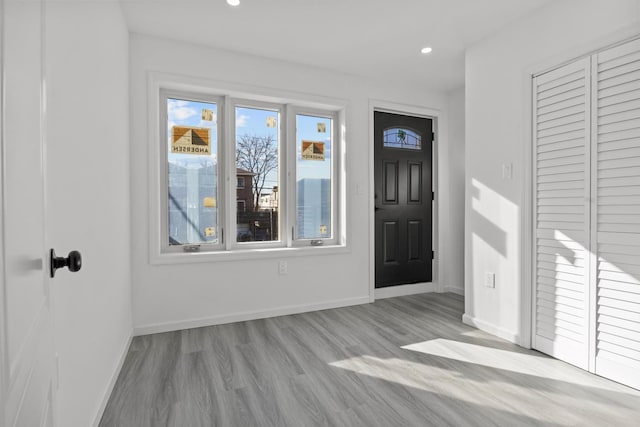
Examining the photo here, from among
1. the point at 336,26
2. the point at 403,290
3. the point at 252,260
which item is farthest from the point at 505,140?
the point at 252,260

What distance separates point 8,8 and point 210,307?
2.83 meters

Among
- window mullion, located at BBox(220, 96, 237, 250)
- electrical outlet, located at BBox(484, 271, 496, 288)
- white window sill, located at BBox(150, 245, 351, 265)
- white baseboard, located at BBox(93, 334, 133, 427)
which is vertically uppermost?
window mullion, located at BBox(220, 96, 237, 250)

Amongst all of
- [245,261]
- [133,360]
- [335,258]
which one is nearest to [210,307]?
[245,261]

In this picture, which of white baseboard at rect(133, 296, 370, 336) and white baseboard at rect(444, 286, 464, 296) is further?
white baseboard at rect(444, 286, 464, 296)

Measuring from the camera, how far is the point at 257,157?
348cm

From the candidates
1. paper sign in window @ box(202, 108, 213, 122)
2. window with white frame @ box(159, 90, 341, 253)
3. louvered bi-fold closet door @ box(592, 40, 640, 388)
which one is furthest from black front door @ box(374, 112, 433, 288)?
louvered bi-fold closet door @ box(592, 40, 640, 388)

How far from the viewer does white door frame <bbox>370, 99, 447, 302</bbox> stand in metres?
3.80

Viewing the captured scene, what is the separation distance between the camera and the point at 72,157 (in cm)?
139

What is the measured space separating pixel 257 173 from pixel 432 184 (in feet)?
7.41

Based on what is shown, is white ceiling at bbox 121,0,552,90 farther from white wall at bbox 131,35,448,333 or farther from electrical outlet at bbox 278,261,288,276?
electrical outlet at bbox 278,261,288,276

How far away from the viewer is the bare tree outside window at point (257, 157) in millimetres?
3412

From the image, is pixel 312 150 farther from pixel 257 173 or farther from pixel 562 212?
pixel 562 212

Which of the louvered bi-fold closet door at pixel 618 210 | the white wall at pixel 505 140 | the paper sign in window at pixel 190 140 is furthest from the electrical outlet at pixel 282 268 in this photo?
the louvered bi-fold closet door at pixel 618 210

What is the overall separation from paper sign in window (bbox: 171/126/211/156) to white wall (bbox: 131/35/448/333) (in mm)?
295
